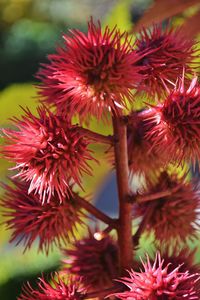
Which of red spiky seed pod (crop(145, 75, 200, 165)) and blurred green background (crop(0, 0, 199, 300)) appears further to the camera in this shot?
blurred green background (crop(0, 0, 199, 300))

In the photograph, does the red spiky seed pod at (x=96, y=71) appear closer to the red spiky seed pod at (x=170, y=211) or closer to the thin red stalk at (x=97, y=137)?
the thin red stalk at (x=97, y=137)

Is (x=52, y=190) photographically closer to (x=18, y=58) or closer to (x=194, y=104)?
(x=194, y=104)

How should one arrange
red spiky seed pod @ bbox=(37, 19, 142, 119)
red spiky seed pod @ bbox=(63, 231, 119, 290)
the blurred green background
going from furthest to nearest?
1. the blurred green background
2. red spiky seed pod @ bbox=(63, 231, 119, 290)
3. red spiky seed pod @ bbox=(37, 19, 142, 119)

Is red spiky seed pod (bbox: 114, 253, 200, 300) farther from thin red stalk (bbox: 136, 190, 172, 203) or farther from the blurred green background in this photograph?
the blurred green background

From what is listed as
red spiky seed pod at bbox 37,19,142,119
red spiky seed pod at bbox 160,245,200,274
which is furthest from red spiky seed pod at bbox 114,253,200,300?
red spiky seed pod at bbox 37,19,142,119

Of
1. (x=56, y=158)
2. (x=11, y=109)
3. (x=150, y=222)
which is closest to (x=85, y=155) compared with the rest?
(x=56, y=158)

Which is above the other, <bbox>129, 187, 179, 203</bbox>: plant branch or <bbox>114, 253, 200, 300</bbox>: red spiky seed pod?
<bbox>129, 187, 179, 203</bbox>: plant branch

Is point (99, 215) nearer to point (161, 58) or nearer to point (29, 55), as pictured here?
point (161, 58)
